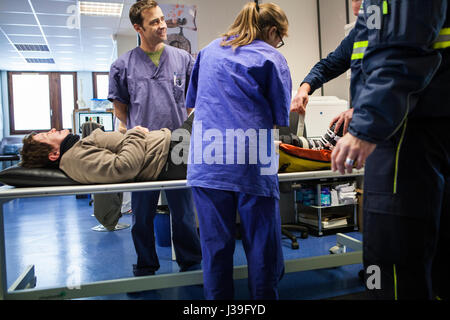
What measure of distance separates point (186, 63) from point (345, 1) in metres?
2.00

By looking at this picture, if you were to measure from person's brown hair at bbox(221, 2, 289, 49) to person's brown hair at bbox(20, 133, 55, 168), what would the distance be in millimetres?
930

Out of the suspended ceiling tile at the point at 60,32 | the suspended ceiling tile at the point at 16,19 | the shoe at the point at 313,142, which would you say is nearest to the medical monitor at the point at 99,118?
the suspended ceiling tile at the point at 16,19

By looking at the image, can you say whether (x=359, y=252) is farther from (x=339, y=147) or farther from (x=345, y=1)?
(x=345, y=1)

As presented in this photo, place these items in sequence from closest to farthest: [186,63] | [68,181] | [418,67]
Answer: [418,67] → [68,181] → [186,63]

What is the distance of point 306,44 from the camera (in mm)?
3451

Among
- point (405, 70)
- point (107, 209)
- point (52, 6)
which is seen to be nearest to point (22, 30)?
point (52, 6)

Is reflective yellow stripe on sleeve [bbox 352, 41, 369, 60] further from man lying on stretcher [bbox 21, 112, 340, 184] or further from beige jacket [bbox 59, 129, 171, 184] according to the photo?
beige jacket [bbox 59, 129, 171, 184]

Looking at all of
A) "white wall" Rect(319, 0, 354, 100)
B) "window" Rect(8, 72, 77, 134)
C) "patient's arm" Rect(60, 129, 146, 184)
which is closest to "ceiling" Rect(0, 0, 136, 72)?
"window" Rect(8, 72, 77, 134)

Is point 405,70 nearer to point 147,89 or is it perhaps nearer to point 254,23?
point 254,23

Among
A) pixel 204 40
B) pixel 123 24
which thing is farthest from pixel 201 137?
pixel 123 24

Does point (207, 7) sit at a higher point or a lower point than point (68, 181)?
higher

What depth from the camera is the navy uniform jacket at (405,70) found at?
0.70 m
